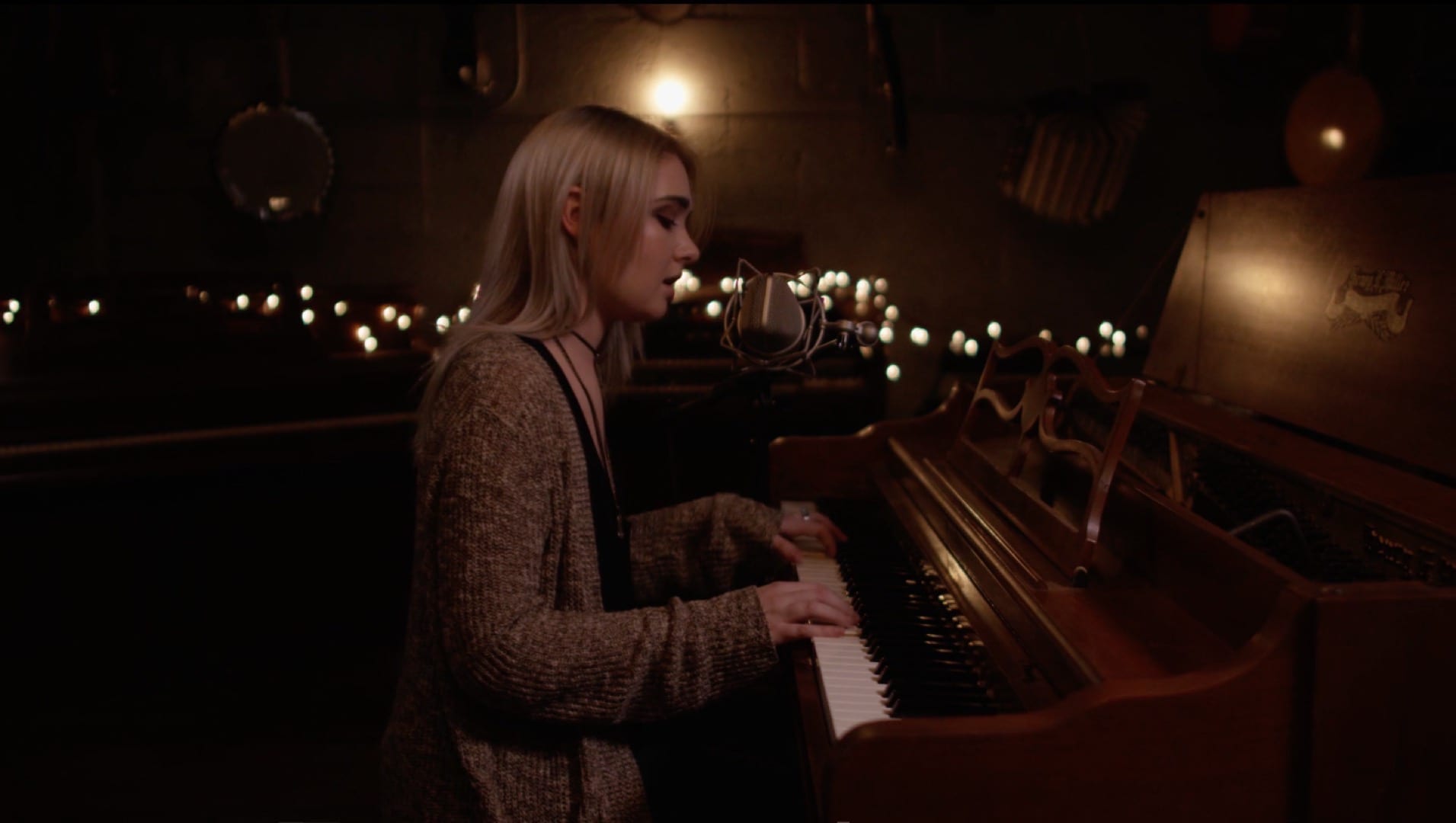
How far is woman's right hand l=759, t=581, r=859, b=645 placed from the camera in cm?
148

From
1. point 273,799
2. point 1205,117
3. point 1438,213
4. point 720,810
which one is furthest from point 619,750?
point 1205,117

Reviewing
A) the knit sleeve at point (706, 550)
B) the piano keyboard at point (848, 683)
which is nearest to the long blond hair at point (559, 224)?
the knit sleeve at point (706, 550)

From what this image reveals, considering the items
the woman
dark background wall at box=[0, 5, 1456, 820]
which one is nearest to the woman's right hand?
the woman

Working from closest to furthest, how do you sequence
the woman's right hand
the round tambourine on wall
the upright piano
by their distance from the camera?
the upright piano, the woman's right hand, the round tambourine on wall

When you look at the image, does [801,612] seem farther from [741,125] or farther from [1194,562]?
[741,125]

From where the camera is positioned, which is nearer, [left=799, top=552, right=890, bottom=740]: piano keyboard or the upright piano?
the upright piano

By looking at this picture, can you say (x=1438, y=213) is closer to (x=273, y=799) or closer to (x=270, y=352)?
(x=273, y=799)

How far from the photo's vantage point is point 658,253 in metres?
1.72

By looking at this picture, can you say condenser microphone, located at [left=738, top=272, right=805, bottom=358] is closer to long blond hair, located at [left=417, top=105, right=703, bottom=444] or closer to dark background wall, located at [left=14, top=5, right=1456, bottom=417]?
long blond hair, located at [left=417, top=105, right=703, bottom=444]

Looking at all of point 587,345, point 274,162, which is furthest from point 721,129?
point 587,345

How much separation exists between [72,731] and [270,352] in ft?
4.59

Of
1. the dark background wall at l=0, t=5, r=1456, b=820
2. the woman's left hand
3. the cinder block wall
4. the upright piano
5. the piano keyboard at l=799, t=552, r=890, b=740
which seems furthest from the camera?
the cinder block wall

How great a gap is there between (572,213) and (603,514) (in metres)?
0.49

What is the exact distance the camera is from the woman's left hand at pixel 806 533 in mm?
2000
